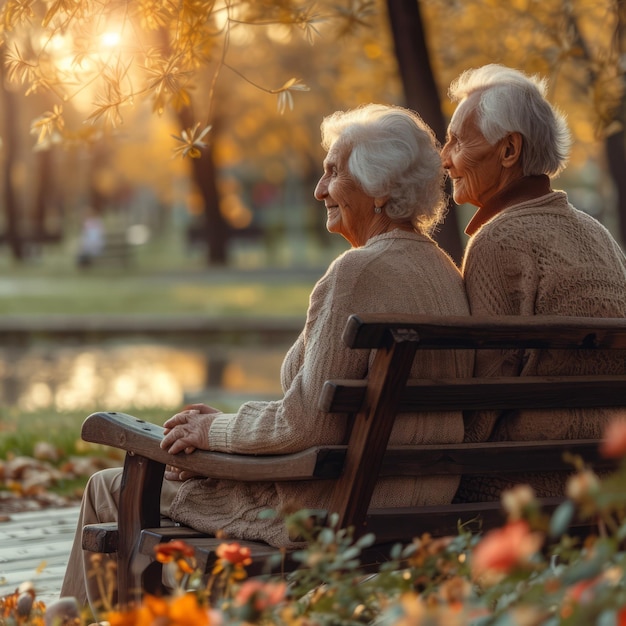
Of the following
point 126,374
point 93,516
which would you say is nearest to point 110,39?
point 93,516

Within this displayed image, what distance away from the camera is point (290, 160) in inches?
1956

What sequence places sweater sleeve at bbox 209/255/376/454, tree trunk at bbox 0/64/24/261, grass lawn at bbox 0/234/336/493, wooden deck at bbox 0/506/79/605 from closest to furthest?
1. sweater sleeve at bbox 209/255/376/454
2. wooden deck at bbox 0/506/79/605
3. grass lawn at bbox 0/234/336/493
4. tree trunk at bbox 0/64/24/261

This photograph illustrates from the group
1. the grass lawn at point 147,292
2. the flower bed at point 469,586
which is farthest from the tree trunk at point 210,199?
the flower bed at point 469,586

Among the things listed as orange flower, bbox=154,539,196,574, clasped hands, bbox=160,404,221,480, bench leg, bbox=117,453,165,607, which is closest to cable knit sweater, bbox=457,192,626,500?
clasped hands, bbox=160,404,221,480

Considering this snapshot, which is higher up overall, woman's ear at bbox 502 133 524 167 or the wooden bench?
woman's ear at bbox 502 133 524 167

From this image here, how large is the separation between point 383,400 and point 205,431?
576 millimetres

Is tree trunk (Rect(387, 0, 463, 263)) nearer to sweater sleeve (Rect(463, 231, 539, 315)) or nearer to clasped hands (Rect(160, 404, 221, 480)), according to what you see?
sweater sleeve (Rect(463, 231, 539, 315))

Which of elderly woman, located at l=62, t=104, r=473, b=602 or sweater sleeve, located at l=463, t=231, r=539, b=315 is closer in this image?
elderly woman, located at l=62, t=104, r=473, b=602

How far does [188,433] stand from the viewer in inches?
133

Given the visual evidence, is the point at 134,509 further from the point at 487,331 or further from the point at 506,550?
the point at 506,550

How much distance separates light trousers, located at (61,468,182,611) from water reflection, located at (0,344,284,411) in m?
6.48

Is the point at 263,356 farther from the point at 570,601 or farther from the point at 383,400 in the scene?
the point at 570,601

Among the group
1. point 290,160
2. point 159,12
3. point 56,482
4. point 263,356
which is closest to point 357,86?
point 263,356

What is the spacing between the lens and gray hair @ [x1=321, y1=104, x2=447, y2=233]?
338 centimetres
